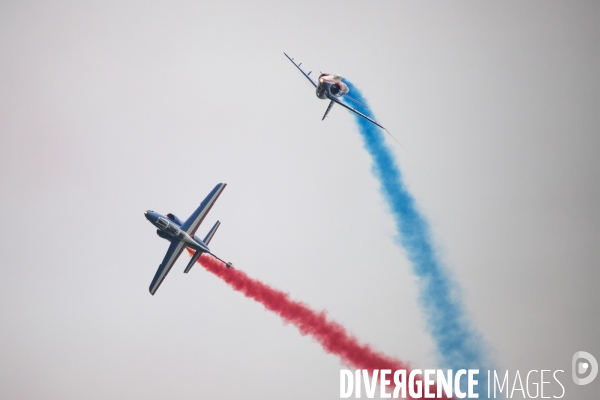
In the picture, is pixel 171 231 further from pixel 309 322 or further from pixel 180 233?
pixel 309 322

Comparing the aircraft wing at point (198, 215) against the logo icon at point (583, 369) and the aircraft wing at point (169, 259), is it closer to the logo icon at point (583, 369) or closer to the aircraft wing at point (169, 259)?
the aircraft wing at point (169, 259)

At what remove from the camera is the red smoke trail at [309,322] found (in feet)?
206

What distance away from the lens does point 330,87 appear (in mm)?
57062

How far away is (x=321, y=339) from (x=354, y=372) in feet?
12.5

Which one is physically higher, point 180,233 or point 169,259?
point 180,233

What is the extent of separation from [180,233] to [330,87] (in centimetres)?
1545

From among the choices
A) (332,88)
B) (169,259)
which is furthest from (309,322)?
(332,88)

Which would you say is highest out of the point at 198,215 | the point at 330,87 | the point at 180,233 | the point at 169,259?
the point at 330,87

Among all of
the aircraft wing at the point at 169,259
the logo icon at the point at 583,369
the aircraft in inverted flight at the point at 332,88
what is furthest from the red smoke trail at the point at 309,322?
the logo icon at the point at 583,369

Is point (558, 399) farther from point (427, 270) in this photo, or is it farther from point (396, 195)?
point (396, 195)

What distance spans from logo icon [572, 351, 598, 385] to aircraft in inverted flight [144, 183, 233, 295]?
139 ft

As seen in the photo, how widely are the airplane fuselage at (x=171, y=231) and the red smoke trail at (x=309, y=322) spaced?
12.7 ft

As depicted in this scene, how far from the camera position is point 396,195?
67438 millimetres

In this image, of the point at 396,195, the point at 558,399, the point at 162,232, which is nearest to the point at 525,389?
the point at 558,399
